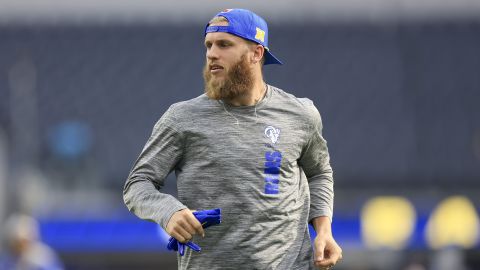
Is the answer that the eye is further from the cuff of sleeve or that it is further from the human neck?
the cuff of sleeve

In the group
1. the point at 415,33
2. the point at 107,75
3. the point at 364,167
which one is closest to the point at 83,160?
the point at 107,75

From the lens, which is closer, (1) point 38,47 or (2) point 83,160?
(2) point 83,160

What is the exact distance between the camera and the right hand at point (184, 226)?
367cm

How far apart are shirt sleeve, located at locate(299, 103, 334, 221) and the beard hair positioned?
0.31 meters

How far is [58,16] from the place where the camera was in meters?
22.7

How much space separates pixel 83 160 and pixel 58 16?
20.1 feet

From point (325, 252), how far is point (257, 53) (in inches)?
31.8

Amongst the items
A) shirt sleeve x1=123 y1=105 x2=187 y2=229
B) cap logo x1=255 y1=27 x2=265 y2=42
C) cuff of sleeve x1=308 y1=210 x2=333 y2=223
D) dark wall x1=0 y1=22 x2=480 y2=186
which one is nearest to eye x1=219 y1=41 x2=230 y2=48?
cap logo x1=255 y1=27 x2=265 y2=42

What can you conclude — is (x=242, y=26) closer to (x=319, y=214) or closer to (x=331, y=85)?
(x=319, y=214)

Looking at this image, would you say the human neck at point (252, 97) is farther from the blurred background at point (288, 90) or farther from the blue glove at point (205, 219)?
the blurred background at point (288, 90)

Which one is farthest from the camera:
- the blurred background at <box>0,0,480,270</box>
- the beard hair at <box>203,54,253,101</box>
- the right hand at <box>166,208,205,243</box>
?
the blurred background at <box>0,0,480,270</box>

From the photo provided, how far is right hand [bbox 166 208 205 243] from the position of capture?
3666 mm

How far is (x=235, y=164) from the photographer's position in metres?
3.96

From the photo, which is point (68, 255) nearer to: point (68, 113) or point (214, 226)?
point (68, 113)
